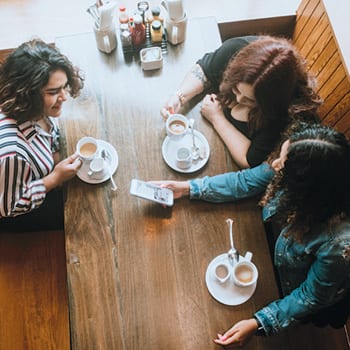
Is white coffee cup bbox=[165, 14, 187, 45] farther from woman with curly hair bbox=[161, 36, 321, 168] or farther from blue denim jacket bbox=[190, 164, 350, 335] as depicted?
blue denim jacket bbox=[190, 164, 350, 335]

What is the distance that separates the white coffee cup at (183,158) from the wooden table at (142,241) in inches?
1.8

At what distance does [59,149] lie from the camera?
5.73 feet

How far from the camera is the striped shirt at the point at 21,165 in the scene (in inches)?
59.8

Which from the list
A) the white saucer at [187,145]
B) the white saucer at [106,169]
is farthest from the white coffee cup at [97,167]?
the white saucer at [187,145]

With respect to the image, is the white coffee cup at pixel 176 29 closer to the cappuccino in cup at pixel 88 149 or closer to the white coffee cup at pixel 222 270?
the cappuccino in cup at pixel 88 149

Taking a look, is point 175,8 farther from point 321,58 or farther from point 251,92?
point 321,58

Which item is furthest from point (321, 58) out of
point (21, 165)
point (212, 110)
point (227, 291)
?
point (21, 165)

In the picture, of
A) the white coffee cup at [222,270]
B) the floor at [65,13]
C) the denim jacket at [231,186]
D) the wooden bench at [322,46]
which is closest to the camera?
the white coffee cup at [222,270]

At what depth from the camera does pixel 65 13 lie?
→ 2.42m

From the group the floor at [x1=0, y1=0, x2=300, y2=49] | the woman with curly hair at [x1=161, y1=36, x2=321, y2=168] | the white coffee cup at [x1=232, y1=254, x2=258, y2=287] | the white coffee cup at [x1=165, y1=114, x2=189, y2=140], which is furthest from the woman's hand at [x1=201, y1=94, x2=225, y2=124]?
the floor at [x1=0, y1=0, x2=300, y2=49]

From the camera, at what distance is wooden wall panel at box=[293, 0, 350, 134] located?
72.1 inches

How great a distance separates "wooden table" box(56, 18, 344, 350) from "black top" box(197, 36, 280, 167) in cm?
11

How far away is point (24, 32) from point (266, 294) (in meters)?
1.92

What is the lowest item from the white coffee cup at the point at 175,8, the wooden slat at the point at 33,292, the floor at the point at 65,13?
the wooden slat at the point at 33,292
